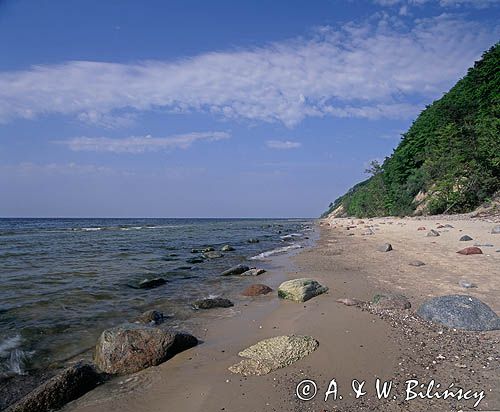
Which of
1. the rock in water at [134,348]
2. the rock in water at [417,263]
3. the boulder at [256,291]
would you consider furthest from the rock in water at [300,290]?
the rock in water at [417,263]

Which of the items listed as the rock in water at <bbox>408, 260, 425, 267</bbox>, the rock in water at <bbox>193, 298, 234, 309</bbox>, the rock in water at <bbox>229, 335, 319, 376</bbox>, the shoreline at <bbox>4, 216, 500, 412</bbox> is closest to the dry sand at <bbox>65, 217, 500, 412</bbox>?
the shoreline at <bbox>4, 216, 500, 412</bbox>

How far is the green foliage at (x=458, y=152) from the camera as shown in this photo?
29984 mm

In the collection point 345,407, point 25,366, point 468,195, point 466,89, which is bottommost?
point 25,366

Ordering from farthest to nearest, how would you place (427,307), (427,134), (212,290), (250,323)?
(427,134) → (212,290) → (250,323) → (427,307)

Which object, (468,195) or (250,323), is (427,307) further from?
(468,195)

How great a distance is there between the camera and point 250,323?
6.71 metres

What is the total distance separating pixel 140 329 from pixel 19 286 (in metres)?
7.23

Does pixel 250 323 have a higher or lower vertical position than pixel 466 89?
lower

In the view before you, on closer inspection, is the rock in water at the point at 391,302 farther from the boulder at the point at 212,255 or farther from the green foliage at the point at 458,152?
the green foliage at the point at 458,152

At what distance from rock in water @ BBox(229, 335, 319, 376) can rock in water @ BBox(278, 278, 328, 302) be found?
2.89 meters

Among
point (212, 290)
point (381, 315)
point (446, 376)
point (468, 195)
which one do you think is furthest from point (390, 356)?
point (468, 195)

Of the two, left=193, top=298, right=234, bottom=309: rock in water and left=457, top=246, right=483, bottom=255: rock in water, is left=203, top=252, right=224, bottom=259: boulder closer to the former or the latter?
left=193, top=298, right=234, bottom=309: rock in water

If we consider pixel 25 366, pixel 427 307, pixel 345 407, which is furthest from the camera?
pixel 427 307

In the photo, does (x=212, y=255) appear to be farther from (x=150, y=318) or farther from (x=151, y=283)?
(x=150, y=318)
